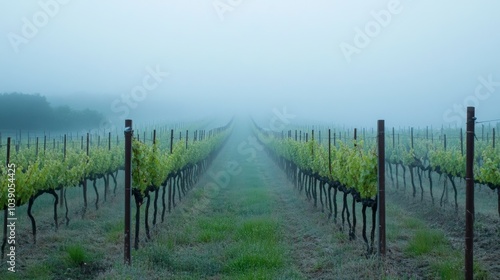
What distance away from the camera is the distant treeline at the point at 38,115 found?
5784 centimetres

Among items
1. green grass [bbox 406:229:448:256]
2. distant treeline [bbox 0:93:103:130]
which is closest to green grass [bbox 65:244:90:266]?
green grass [bbox 406:229:448:256]

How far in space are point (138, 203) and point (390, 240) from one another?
5.70 metres

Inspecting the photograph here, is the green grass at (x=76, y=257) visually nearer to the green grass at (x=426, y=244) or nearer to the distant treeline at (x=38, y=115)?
the green grass at (x=426, y=244)

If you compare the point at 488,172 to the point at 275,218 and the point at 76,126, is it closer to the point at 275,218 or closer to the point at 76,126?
the point at 275,218

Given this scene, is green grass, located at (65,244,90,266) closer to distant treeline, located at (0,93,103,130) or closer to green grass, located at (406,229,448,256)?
green grass, located at (406,229,448,256)

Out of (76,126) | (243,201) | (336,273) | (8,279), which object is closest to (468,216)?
(336,273)

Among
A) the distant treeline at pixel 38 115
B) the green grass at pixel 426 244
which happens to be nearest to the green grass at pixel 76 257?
the green grass at pixel 426 244

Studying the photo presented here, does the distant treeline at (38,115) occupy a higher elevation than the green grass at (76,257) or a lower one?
higher

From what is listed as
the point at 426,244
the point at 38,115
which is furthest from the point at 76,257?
the point at 38,115

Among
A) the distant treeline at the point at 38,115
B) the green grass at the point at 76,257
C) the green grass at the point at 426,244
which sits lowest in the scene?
the green grass at the point at 76,257

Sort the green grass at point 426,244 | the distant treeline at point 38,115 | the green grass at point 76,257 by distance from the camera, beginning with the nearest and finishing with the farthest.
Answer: the green grass at point 76,257 < the green grass at point 426,244 < the distant treeline at point 38,115

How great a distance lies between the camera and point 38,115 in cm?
6106

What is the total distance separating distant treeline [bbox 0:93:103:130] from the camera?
57844 millimetres

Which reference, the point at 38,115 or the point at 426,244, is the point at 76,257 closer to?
the point at 426,244
